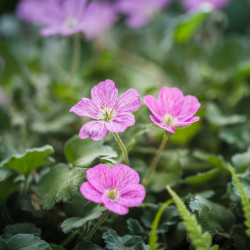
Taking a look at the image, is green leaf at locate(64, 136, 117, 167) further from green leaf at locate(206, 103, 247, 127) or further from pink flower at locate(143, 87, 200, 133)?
green leaf at locate(206, 103, 247, 127)

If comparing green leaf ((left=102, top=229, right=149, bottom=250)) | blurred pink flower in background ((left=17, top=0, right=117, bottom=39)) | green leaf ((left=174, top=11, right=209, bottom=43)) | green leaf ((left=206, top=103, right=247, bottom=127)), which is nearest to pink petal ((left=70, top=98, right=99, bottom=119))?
green leaf ((left=102, top=229, right=149, bottom=250))

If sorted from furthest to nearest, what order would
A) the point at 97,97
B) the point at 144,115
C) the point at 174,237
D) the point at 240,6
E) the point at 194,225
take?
the point at 240,6
the point at 144,115
the point at 174,237
the point at 97,97
the point at 194,225

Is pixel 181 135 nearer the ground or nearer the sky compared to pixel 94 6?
nearer the ground

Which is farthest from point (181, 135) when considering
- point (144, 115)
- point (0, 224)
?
point (0, 224)

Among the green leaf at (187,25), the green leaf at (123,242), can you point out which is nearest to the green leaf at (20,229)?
the green leaf at (123,242)

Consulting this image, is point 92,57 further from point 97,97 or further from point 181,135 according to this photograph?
point 97,97

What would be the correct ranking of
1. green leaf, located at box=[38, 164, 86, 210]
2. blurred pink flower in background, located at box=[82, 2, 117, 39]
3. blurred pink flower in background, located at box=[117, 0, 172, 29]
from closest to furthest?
green leaf, located at box=[38, 164, 86, 210]
blurred pink flower in background, located at box=[117, 0, 172, 29]
blurred pink flower in background, located at box=[82, 2, 117, 39]

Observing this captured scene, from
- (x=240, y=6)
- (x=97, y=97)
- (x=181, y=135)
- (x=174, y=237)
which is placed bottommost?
(x=174, y=237)
